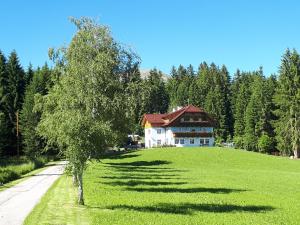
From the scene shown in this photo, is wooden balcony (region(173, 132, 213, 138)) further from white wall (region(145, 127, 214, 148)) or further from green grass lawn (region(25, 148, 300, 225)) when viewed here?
green grass lawn (region(25, 148, 300, 225))

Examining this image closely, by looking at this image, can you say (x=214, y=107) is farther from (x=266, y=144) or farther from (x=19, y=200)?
(x=19, y=200)

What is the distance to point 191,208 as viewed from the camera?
81.5 feet

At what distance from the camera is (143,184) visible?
127 feet

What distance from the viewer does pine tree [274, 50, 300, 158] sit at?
90125 millimetres

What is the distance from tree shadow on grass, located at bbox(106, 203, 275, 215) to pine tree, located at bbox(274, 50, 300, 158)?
6659cm

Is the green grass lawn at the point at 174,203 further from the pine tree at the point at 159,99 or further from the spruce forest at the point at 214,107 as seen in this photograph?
the pine tree at the point at 159,99

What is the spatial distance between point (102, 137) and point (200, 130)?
83.9m

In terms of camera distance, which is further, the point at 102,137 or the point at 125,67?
the point at 125,67

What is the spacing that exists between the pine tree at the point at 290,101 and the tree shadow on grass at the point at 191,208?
66591mm

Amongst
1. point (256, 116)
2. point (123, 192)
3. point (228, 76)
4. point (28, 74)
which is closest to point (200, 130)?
point (256, 116)

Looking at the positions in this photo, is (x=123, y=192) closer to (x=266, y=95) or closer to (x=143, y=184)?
(x=143, y=184)

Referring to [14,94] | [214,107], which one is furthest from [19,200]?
[214,107]

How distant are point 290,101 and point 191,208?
2827 inches

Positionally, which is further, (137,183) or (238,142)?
(238,142)
